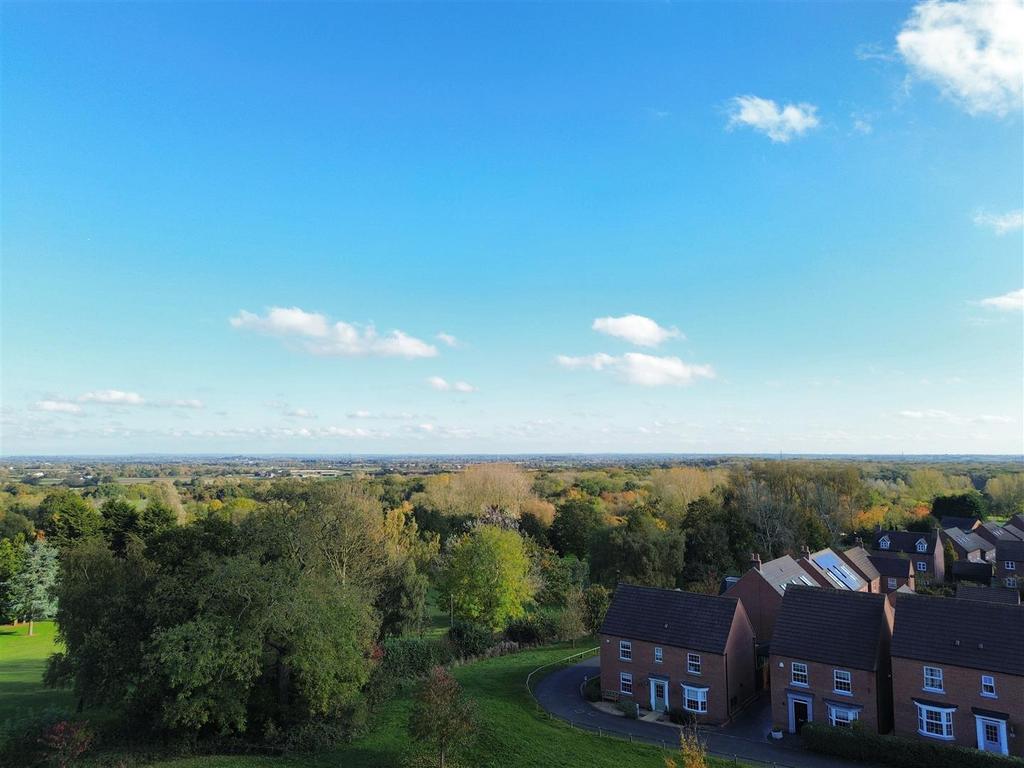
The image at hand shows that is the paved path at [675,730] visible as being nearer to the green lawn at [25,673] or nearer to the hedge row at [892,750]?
the hedge row at [892,750]

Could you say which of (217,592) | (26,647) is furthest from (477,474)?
(217,592)

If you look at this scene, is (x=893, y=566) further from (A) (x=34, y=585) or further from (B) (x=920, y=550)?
(A) (x=34, y=585)

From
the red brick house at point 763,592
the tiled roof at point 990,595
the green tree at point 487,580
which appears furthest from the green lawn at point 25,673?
the tiled roof at point 990,595

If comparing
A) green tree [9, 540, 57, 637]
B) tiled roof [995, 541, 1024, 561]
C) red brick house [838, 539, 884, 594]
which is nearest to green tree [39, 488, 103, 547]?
green tree [9, 540, 57, 637]

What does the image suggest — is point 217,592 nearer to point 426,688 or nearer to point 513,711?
point 426,688

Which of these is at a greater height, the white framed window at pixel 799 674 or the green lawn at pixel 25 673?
the white framed window at pixel 799 674

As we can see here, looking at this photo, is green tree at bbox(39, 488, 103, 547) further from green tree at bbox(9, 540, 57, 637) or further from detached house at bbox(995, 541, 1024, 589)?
detached house at bbox(995, 541, 1024, 589)
